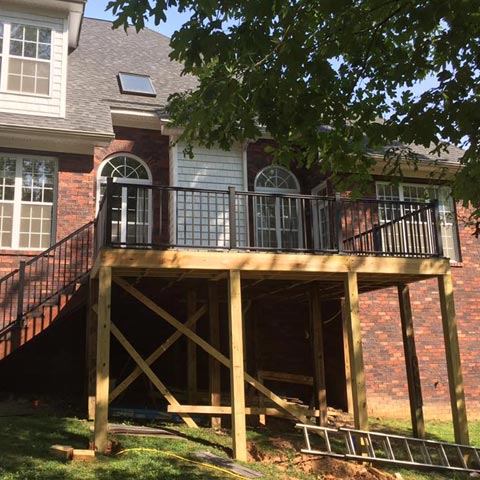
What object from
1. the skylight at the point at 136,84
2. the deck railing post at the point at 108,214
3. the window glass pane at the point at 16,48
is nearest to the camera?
the deck railing post at the point at 108,214

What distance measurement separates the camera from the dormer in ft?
38.6

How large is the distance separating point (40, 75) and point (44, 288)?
15.2 ft

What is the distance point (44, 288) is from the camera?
11.1 m

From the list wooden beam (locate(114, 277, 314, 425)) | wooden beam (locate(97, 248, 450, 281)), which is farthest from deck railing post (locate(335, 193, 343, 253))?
wooden beam (locate(114, 277, 314, 425))

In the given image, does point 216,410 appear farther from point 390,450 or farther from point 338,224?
point 338,224

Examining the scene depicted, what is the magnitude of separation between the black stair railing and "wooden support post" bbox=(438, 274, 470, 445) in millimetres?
6703

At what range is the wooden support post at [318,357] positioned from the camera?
10424 millimetres

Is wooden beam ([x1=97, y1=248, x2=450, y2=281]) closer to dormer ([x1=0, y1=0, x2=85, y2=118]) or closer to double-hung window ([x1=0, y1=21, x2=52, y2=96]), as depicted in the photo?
dormer ([x1=0, y1=0, x2=85, y2=118])

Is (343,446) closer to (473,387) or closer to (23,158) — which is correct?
(473,387)

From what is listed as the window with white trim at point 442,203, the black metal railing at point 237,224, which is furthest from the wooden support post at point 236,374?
the window with white trim at point 442,203

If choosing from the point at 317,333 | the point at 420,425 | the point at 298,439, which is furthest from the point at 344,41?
the point at 420,425

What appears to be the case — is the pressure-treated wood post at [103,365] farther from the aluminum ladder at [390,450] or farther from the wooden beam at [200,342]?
the aluminum ladder at [390,450]

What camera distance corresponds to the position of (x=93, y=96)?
12945 mm

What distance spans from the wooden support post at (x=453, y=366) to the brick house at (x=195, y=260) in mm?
25
